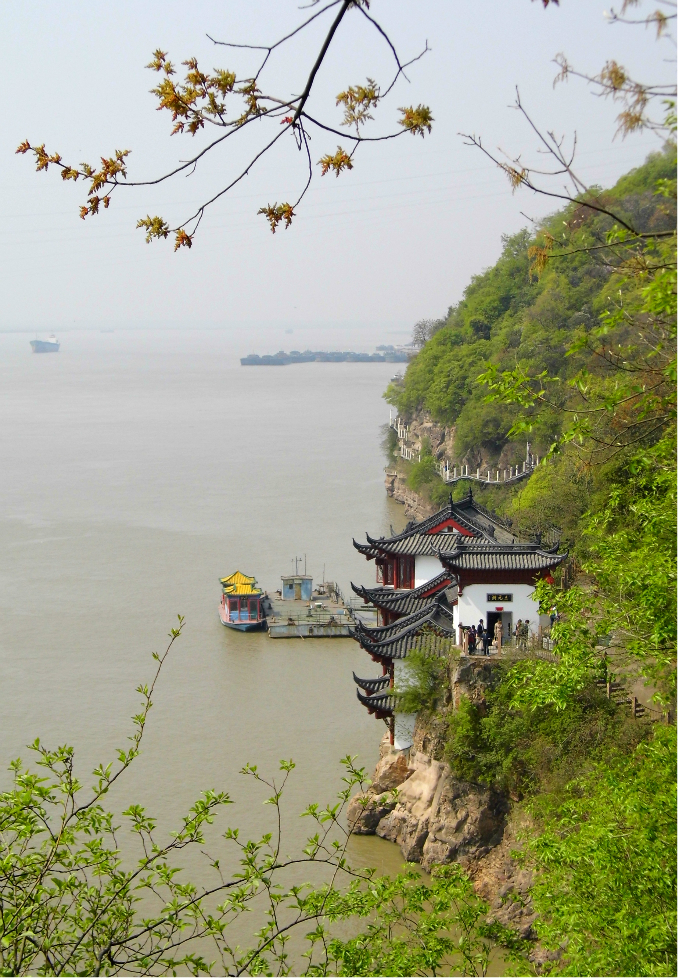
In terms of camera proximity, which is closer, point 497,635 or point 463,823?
point 463,823

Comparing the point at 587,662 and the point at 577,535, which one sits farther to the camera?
the point at 577,535

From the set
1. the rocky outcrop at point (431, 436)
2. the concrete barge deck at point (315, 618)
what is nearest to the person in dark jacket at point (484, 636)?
the concrete barge deck at point (315, 618)

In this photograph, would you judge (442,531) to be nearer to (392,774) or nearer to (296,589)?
(392,774)

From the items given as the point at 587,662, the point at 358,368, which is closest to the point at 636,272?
the point at 587,662

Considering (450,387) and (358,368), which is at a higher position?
(358,368)

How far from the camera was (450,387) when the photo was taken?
35.3 metres

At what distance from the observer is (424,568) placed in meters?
15.9

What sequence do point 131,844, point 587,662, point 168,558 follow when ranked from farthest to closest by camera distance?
point 168,558 → point 131,844 → point 587,662

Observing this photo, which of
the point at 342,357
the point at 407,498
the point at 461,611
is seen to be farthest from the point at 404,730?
the point at 342,357

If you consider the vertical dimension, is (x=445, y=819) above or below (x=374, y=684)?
below

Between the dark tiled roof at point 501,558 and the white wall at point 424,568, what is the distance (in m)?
3.20

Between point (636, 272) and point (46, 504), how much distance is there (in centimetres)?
3200

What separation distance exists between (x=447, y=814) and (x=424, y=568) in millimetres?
5342

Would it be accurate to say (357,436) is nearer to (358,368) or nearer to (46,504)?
(46,504)
